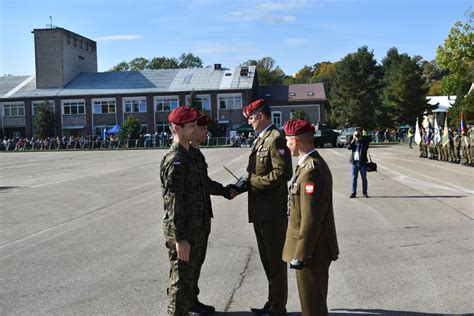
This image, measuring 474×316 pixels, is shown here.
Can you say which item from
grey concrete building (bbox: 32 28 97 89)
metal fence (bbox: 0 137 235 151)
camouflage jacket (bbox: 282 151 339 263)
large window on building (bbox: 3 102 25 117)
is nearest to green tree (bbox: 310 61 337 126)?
metal fence (bbox: 0 137 235 151)

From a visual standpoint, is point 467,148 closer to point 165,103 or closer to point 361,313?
point 361,313

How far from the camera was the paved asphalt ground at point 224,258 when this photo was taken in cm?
537

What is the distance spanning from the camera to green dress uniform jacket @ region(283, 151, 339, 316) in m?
3.83

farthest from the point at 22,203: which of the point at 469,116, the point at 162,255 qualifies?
the point at 469,116

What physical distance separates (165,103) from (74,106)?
1336cm

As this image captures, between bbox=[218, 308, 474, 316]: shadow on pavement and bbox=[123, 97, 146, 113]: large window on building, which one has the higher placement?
bbox=[123, 97, 146, 113]: large window on building

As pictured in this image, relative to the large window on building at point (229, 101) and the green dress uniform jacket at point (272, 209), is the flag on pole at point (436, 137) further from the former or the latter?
the large window on building at point (229, 101)

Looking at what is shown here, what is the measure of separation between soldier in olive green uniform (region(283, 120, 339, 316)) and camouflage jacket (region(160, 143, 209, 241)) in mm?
865

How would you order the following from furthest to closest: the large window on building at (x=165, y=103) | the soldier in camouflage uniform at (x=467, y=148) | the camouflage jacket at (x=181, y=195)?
the large window on building at (x=165, y=103) → the soldier in camouflage uniform at (x=467, y=148) → the camouflage jacket at (x=181, y=195)

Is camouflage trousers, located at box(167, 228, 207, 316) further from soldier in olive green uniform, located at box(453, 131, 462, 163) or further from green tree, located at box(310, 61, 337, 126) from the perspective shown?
green tree, located at box(310, 61, 337, 126)

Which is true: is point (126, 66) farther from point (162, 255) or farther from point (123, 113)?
point (162, 255)

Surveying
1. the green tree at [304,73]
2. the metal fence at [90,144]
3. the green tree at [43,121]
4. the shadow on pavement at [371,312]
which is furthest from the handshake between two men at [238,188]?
the green tree at [304,73]

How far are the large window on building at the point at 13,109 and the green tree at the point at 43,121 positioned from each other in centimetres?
496

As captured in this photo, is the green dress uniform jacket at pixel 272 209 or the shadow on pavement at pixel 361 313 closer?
the green dress uniform jacket at pixel 272 209
